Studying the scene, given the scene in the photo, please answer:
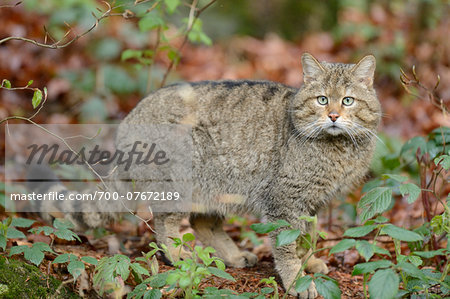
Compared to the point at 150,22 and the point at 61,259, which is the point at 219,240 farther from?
the point at 150,22

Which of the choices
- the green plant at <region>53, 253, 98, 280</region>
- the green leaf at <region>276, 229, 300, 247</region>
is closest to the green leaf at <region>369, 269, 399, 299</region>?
the green leaf at <region>276, 229, 300, 247</region>

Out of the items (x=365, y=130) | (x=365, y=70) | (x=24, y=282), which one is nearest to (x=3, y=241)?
(x=24, y=282)

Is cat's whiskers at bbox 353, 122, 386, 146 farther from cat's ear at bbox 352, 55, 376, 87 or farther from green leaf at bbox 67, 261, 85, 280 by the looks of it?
green leaf at bbox 67, 261, 85, 280

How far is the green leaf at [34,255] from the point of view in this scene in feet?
9.05

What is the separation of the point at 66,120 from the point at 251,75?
311 centimetres

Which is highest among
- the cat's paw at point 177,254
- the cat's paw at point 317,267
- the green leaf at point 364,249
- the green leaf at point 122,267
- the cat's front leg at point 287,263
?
the green leaf at point 364,249

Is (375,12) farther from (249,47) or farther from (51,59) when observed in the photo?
(51,59)

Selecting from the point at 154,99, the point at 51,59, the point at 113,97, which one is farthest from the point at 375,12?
the point at 154,99

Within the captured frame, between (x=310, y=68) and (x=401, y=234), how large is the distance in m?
1.77

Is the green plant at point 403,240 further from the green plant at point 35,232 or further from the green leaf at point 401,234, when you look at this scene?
the green plant at point 35,232

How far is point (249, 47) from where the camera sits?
9.23 m

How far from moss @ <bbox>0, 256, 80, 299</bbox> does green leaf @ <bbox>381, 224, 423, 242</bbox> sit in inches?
69.8

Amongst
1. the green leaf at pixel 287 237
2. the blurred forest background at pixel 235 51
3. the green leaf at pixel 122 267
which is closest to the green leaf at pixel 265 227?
the green leaf at pixel 287 237

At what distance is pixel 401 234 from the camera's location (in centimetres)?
243
